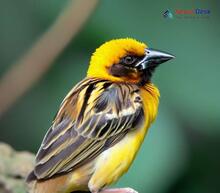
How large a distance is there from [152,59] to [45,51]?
1.85ft

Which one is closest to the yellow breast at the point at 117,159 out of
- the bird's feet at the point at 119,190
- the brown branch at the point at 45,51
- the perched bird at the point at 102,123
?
the perched bird at the point at 102,123

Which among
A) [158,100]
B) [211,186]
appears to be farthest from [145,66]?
[211,186]

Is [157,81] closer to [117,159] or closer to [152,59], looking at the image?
[152,59]

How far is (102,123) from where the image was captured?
6863 mm

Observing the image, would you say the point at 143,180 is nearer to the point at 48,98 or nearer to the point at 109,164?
the point at 109,164

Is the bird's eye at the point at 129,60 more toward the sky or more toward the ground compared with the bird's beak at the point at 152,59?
more toward the ground

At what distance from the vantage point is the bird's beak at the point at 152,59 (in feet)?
23.2

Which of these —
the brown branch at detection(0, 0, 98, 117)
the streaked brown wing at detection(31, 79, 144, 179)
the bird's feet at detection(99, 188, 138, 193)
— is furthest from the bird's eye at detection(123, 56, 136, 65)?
the bird's feet at detection(99, 188, 138, 193)

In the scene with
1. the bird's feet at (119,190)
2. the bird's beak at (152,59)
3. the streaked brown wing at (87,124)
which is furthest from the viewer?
the bird's beak at (152,59)

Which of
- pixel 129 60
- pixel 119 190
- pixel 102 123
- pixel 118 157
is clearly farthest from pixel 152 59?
pixel 119 190

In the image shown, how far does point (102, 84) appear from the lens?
700 centimetres

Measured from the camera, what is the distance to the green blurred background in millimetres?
6953

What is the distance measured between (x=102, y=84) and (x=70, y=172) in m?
0.53

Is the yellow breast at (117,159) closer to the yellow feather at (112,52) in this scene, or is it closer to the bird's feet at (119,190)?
the bird's feet at (119,190)
